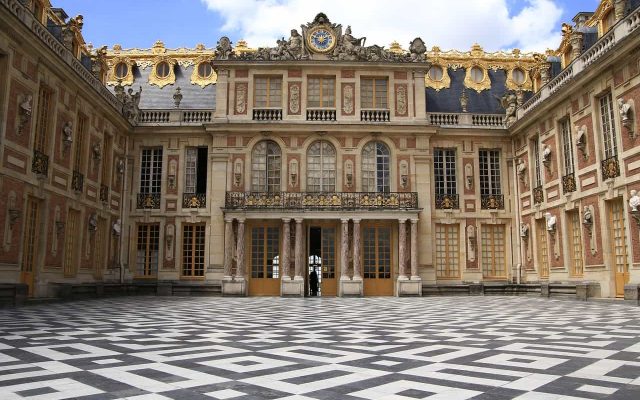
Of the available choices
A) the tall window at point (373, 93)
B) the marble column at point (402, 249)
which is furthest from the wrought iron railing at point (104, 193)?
the marble column at point (402, 249)

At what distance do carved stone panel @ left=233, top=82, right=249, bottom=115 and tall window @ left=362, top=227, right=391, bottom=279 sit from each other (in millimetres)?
7410

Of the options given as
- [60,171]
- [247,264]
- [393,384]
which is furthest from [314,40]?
[393,384]

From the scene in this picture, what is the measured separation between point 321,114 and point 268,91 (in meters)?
2.55

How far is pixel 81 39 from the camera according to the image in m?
22.0

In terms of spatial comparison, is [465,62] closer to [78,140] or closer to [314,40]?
[314,40]

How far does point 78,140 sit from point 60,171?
6.85ft

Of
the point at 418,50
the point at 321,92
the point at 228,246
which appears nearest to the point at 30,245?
the point at 228,246

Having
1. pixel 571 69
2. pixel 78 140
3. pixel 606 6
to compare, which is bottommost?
pixel 78 140

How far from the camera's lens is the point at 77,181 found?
61.0 ft

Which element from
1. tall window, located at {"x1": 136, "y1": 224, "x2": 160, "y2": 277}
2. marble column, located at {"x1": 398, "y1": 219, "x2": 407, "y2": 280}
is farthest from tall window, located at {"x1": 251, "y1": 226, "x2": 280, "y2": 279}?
marble column, located at {"x1": 398, "y1": 219, "x2": 407, "y2": 280}

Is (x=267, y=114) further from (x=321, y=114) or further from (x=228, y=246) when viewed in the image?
(x=228, y=246)

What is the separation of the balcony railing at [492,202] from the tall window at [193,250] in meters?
12.4

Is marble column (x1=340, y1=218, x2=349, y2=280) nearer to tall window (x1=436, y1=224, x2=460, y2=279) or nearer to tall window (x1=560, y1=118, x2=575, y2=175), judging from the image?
tall window (x1=436, y1=224, x2=460, y2=279)

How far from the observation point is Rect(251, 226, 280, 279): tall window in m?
23.1
